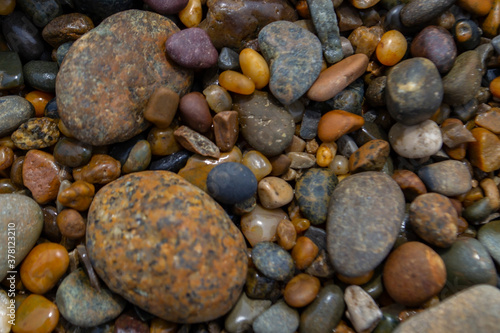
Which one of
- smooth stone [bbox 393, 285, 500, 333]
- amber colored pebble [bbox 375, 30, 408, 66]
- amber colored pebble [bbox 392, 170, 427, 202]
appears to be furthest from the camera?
amber colored pebble [bbox 375, 30, 408, 66]

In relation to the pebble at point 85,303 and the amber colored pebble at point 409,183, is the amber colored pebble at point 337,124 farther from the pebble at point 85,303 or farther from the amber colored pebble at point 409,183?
the pebble at point 85,303

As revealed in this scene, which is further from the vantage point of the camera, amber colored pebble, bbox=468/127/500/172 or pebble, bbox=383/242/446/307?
amber colored pebble, bbox=468/127/500/172

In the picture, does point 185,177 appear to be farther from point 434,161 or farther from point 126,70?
point 434,161

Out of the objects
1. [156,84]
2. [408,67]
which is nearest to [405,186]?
[408,67]

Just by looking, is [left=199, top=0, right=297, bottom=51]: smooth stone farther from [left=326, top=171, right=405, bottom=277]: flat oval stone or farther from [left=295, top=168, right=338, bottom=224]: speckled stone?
[left=326, top=171, right=405, bottom=277]: flat oval stone

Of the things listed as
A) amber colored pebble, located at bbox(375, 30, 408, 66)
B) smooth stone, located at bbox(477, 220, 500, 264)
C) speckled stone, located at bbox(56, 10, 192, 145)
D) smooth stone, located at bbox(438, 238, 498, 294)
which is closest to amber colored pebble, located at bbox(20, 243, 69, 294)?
speckled stone, located at bbox(56, 10, 192, 145)

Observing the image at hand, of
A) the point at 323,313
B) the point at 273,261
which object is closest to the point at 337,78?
the point at 273,261
